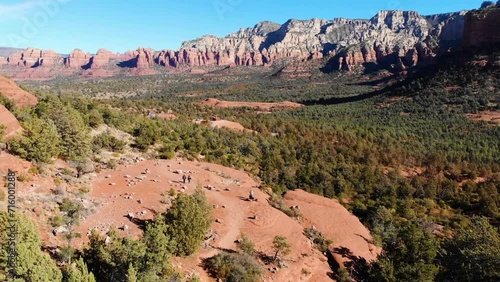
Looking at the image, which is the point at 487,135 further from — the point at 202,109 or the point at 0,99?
the point at 0,99

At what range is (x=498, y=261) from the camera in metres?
20.7

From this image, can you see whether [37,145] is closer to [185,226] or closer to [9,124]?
[9,124]

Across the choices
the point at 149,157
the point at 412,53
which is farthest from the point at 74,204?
the point at 412,53

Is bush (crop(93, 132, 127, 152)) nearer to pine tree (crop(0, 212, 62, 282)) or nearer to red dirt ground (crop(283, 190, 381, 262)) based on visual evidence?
red dirt ground (crop(283, 190, 381, 262))

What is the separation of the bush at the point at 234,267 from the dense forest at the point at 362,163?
77 mm

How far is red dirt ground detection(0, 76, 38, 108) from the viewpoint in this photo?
3716 centimetres

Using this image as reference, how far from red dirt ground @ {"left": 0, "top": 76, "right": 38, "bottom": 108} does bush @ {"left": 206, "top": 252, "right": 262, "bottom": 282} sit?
29590mm

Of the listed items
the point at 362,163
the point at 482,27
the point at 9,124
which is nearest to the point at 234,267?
the point at 9,124

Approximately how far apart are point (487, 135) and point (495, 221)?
3894 cm

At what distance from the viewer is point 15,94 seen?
126 feet

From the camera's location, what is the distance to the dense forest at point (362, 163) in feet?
63.0

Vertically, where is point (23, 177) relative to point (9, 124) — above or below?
below

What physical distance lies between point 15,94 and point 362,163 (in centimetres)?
4799

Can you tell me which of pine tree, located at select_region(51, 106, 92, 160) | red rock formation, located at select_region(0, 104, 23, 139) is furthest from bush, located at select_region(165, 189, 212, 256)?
red rock formation, located at select_region(0, 104, 23, 139)
